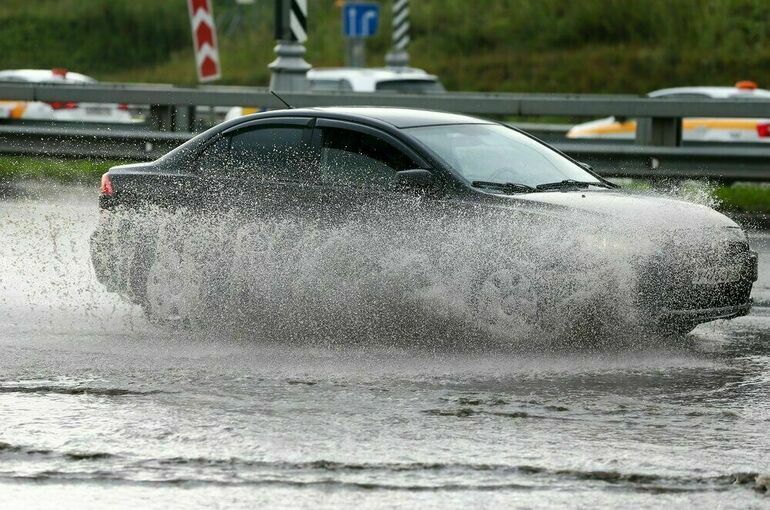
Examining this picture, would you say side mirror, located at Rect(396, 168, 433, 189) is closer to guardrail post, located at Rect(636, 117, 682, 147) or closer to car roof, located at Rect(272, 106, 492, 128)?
car roof, located at Rect(272, 106, 492, 128)

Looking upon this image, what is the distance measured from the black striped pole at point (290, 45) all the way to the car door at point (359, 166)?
897 centimetres

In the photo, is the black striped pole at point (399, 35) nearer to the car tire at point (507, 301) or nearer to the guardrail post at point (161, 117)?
the guardrail post at point (161, 117)

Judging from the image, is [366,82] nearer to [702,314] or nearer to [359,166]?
[359,166]

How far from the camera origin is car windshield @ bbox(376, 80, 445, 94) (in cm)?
2392

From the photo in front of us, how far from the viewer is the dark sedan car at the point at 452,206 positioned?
8438 mm

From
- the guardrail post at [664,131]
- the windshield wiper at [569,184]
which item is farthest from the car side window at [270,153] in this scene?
the guardrail post at [664,131]

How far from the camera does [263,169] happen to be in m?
9.68

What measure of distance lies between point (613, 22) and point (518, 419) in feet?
114

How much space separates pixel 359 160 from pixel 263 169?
70 centimetres

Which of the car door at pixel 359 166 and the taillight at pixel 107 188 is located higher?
the car door at pixel 359 166

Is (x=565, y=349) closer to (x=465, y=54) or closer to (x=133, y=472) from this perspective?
(x=133, y=472)

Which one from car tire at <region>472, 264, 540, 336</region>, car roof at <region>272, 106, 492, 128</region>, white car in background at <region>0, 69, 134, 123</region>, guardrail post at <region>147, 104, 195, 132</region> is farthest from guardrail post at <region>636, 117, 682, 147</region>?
white car in background at <region>0, 69, 134, 123</region>

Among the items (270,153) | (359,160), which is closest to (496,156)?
(359,160)

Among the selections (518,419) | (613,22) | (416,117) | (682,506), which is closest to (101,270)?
(416,117)
